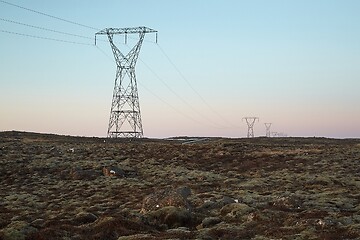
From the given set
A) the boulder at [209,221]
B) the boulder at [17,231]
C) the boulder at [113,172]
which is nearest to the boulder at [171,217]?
the boulder at [209,221]

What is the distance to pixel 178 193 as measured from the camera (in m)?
21.5

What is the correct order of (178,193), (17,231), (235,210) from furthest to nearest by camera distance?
1. (178,193)
2. (235,210)
3. (17,231)

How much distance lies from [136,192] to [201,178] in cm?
656

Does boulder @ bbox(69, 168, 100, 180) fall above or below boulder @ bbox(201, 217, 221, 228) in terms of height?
above

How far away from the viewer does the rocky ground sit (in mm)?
16812

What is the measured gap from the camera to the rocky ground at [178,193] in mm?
16812

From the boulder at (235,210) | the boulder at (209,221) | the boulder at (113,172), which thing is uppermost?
the boulder at (113,172)

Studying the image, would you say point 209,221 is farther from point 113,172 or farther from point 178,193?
point 113,172

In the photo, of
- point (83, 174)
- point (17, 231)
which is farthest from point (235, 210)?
point (83, 174)

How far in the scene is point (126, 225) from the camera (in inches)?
698

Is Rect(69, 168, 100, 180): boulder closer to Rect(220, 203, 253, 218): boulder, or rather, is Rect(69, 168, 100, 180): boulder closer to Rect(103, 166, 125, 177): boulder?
Rect(103, 166, 125, 177): boulder

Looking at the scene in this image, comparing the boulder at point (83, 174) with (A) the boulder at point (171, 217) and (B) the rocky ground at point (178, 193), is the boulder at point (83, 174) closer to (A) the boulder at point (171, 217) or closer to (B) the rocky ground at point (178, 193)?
(B) the rocky ground at point (178, 193)

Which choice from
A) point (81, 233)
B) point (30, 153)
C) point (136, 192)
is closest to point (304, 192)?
point (136, 192)

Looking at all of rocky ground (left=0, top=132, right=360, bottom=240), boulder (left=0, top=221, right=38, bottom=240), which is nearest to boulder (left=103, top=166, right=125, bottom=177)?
rocky ground (left=0, top=132, right=360, bottom=240)
